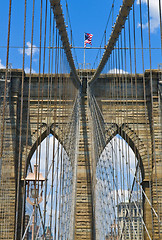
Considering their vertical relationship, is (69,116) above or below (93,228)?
above

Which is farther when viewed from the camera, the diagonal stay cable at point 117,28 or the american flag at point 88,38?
the american flag at point 88,38

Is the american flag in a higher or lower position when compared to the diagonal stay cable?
higher

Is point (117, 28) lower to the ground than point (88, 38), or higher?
lower

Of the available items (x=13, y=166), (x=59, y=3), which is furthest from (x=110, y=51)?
(x=13, y=166)

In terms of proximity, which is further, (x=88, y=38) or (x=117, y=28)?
(x=88, y=38)

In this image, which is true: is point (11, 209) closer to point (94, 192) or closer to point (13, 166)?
point (13, 166)

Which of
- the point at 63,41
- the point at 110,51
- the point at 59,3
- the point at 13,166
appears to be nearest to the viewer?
the point at 59,3

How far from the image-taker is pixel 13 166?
16.8 m

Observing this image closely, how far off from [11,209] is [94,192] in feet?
9.67

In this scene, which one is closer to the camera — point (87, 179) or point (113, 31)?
point (113, 31)

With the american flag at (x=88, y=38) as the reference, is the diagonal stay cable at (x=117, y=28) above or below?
below

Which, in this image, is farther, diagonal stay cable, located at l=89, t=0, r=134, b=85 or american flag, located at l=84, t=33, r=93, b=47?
american flag, located at l=84, t=33, r=93, b=47

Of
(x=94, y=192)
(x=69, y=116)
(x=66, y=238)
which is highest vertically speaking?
(x=69, y=116)

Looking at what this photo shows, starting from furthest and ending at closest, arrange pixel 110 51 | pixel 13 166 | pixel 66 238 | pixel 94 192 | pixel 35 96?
pixel 35 96 < pixel 13 166 < pixel 94 192 < pixel 110 51 < pixel 66 238
